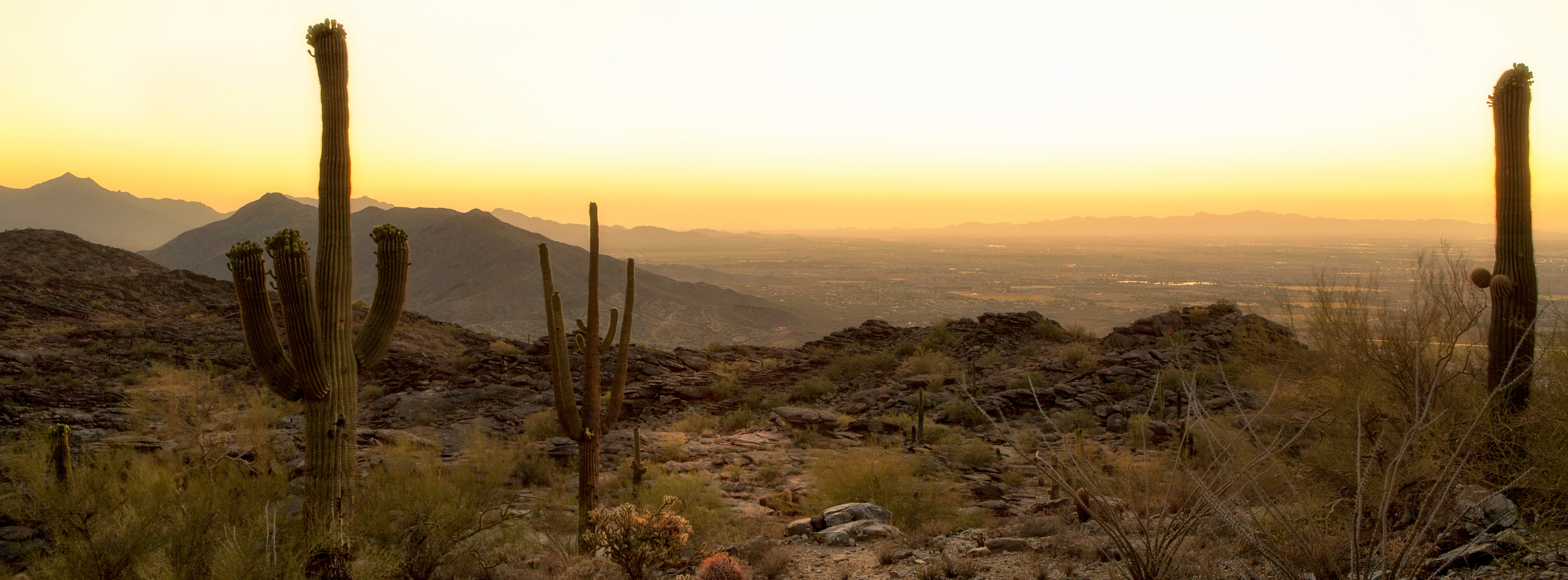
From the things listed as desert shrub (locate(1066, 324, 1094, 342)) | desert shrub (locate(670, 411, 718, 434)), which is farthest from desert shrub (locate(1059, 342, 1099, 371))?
desert shrub (locate(670, 411, 718, 434))

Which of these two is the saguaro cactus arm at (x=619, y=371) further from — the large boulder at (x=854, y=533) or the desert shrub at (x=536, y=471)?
the desert shrub at (x=536, y=471)

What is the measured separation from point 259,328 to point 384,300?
1047 millimetres

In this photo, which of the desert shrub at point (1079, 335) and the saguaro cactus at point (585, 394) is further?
the desert shrub at point (1079, 335)

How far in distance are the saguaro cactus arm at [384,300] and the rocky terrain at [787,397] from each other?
3700mm

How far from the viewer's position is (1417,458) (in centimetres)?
758

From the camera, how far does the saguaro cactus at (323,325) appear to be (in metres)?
6.01

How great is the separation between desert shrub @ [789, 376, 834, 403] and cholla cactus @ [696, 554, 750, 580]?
1373 cm

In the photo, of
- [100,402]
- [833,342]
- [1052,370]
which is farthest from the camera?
[833,342]

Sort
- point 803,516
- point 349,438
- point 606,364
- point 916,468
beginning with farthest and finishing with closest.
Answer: point 606,364 → point 916,468 → point 803,516 → point 349,438

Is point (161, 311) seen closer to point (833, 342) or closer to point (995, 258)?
point (833, 342)

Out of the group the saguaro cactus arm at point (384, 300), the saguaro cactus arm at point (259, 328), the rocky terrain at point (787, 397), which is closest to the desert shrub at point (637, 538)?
the rocky terrain at point (787, 397)

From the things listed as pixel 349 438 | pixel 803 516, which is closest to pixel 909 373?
pixel 803 516

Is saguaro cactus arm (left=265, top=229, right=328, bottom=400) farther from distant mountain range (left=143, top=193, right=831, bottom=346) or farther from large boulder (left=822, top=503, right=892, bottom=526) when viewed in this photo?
distant mountain range (left=143, top=193, right=831, bottom=346)

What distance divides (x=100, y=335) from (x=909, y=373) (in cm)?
2324
